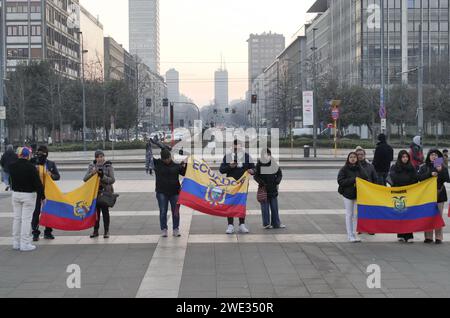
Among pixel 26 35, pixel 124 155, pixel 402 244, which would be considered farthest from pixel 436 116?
pixel 26 35

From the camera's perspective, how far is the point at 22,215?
396 inches

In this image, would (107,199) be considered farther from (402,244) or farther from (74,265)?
(402,244)

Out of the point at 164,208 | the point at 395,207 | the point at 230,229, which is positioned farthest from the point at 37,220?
the point at 395,207

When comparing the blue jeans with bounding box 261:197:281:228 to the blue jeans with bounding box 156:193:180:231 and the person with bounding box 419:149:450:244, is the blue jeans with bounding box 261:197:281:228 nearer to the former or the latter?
the blue jeans with bounding box 156:193:180:231

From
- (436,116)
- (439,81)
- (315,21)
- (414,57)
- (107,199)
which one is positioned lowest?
(107,199)

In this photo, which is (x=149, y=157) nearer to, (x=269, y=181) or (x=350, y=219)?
(x=269, y=181)

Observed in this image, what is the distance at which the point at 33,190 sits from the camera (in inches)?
399

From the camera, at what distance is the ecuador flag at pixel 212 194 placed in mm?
11352

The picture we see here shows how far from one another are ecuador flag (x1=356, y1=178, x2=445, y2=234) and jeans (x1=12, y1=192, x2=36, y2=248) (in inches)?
237

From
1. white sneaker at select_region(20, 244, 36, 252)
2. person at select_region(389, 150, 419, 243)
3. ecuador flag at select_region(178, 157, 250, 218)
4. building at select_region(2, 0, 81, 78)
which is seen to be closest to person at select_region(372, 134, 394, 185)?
person at select_region(389, 150, 419, 243)

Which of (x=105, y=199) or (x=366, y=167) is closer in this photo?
(x=105, y=199)

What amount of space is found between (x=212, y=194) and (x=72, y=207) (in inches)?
109

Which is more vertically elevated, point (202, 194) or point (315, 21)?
point (315, 21)

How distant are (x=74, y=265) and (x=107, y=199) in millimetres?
2438
